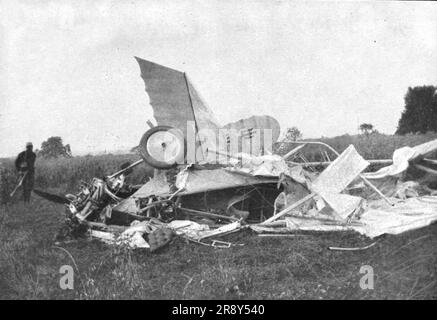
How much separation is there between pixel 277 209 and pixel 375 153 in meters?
6.63

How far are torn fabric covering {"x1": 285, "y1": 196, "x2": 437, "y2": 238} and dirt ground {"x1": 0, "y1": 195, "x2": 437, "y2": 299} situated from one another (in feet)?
0.43

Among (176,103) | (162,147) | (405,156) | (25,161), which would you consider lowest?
(405,156)

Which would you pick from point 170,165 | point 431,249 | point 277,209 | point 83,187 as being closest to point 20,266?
point 83,187

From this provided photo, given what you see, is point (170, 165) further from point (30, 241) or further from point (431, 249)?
point (431, 249)

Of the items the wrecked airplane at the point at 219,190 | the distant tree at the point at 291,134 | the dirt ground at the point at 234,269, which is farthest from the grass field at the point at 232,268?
the distant tree at the point at 291,134

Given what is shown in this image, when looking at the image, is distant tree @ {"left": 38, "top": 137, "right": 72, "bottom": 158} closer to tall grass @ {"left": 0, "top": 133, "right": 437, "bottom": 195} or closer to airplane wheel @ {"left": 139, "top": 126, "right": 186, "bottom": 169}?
tall grass @ {"left": 0, "top": 133, "right": 437, "bottom": 195}

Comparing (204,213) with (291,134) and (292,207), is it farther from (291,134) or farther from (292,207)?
(291,134)

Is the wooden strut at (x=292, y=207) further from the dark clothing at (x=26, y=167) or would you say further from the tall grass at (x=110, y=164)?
the dark clothing at (x=26, y=167)

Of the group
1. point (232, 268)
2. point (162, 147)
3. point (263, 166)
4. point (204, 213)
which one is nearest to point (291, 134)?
point (263, 166)

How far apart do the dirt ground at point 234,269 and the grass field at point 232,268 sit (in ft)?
0.04

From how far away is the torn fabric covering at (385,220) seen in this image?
5.30 meters

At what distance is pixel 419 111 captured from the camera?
14.2 meters

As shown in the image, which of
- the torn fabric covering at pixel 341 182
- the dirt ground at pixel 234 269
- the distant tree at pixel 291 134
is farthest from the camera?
the distant tree at pixel 291 134

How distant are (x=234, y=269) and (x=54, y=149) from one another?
1138 centimetres
